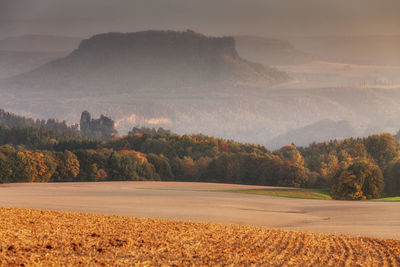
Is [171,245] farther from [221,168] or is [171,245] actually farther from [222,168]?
[221,168]

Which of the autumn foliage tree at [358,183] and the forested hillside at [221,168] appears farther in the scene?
the forested hillside at [221,168]

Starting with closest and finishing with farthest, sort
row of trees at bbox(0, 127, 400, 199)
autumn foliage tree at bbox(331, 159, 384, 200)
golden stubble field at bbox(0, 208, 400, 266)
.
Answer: golden stubble field at bbox(0, 208, 400, 266) → autumn foliage tree at bbox(331, 159, 384, 200) → row of trees at bbox(0, 127, 400, 199)

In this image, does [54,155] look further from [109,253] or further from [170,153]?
[109,253]

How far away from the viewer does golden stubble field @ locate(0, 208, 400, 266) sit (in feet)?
80.4

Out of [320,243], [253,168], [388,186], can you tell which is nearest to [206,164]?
[253,168]

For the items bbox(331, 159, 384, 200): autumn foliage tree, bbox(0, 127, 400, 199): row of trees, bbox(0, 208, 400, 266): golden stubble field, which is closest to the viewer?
bbox(0, 208, 400, 266): golden stubble field

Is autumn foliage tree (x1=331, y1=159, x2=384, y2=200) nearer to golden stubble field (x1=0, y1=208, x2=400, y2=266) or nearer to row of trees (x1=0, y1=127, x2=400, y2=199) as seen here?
row of trees (x1=0, y1=127, x2=400, y2=199)

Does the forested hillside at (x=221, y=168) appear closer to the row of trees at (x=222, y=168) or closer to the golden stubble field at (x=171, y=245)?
the row of trees at (x=222, y=168)

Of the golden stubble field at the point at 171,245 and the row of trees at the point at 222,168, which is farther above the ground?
the row of trees at the point at 222,168

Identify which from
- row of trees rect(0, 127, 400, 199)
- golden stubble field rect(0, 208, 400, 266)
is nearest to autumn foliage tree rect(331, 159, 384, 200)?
row of trees rect(0, 127, 400, 199)

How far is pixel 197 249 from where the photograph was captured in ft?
90.2

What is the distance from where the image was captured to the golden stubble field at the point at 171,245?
2450 centimetres

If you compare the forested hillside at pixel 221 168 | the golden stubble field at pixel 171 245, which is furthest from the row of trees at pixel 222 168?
the golden stubble field at pixel 171 245

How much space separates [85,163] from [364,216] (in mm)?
96847
